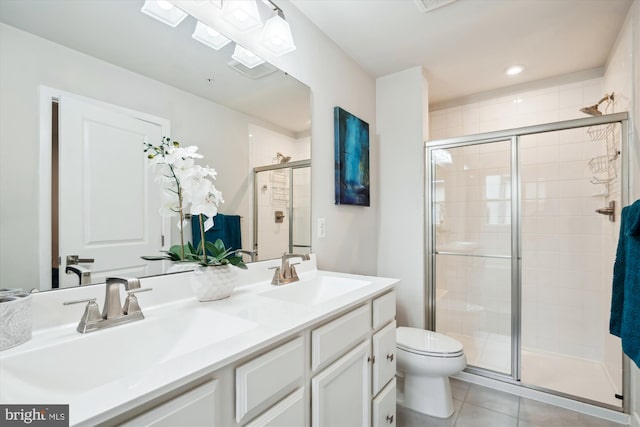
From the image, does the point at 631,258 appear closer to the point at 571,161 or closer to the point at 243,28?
the point at 571,161

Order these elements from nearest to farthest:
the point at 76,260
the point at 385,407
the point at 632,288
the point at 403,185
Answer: the point at 76,260 < the point at 632,288 < the point at 385,407 < the point at 403,185

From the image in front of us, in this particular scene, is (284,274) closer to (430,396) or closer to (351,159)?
(351,159)

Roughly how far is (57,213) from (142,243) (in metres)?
0.25

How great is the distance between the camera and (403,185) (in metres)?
2.46

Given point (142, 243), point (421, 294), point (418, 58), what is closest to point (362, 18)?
point (418, 58)

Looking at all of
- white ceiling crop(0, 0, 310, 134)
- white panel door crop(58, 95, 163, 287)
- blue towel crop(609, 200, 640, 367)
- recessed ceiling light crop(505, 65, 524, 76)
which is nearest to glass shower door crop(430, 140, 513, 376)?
recessed ceiling light crop(505, 65, 524, 76)

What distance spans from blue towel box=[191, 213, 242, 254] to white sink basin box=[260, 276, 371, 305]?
31 cm

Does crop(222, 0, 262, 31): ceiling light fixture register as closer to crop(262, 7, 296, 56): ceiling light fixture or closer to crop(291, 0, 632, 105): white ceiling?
crop(262, 7, 296, 56): ceiling light fixture

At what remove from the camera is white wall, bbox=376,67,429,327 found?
238 cm

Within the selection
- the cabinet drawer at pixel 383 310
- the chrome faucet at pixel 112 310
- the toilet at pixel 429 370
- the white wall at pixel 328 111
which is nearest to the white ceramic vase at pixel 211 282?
the chrome faucet at pixel 112 310

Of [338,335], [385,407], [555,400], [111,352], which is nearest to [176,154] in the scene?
[111,352]

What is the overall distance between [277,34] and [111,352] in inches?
59.3

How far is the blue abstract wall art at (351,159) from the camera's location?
2014 millimetres

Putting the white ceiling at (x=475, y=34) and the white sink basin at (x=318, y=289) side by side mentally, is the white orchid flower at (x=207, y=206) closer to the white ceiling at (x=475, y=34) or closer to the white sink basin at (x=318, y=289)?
the white sink basin at (x=318, y=289)
